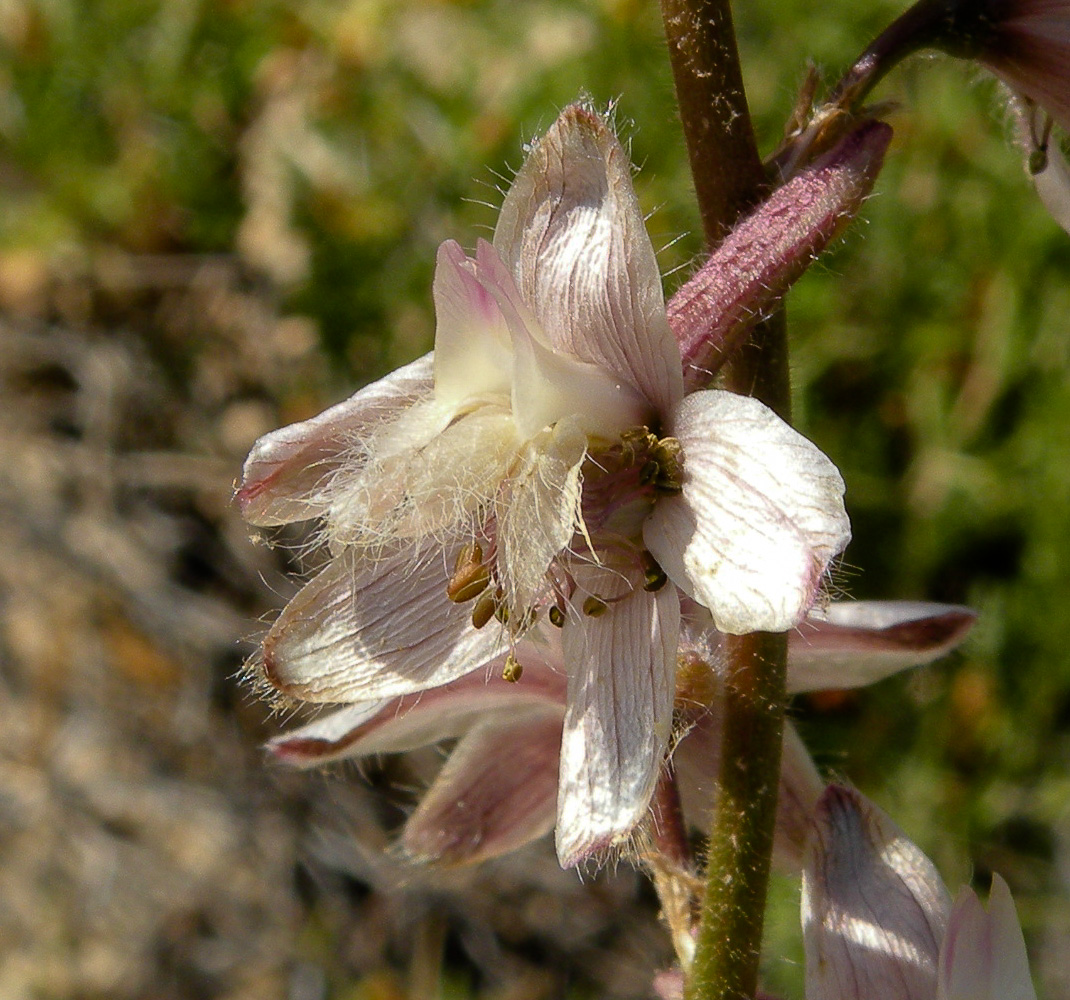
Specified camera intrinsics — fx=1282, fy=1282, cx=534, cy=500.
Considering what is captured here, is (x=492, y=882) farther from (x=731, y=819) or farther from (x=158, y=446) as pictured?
(x=731, y=819)

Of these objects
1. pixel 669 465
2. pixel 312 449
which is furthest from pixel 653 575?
pixel 312 449

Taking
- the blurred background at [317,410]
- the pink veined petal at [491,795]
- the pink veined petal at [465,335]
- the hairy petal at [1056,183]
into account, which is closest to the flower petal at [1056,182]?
the hairy petal at [1056,183]

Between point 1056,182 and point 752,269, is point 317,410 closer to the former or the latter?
point 1056,182

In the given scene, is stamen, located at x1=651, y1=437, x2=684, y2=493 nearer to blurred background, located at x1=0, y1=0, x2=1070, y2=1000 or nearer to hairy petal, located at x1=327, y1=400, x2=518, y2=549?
hairy petal, located at x1=327, y1=400, x2=518, y2=549

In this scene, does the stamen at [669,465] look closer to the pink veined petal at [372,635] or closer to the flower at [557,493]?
the flower at [557,493]

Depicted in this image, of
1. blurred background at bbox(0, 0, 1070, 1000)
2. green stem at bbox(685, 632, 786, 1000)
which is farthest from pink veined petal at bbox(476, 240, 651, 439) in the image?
blurred background at bbox(0, 0, 1070, 1000)

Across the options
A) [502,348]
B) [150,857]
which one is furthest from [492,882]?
[502,348]

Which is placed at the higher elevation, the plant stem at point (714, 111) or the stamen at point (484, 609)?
the plant stem at point (714, 111)
